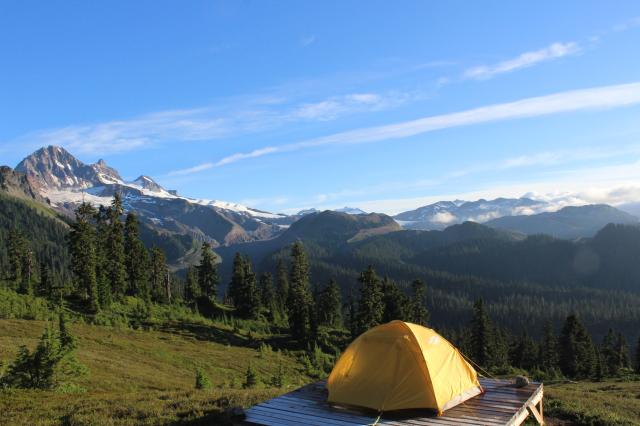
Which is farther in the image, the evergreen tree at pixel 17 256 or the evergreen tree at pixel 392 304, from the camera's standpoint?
the evergreen tree at pixel 17 256

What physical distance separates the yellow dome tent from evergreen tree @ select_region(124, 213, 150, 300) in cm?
7558

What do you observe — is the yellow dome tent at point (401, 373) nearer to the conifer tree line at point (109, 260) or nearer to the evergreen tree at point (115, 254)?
the conifer tree line at point (109, 260)

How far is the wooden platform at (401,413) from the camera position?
45.9 feet

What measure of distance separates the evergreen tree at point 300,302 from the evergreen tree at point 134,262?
1065 inches

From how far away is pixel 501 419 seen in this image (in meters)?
14.0

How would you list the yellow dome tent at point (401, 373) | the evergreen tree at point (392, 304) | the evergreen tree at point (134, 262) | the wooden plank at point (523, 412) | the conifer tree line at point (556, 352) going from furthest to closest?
the evergreen tree at point (134, 262) < the evergreen tree at point (392, 304) < the conifer tree line at point (556, 352) < the yellow dome tent at point (401, 373) < the wooden plank at point (523, 412)

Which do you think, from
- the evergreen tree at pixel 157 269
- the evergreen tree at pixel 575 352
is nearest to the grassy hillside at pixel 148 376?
the evergreen tree at pixel 157 269

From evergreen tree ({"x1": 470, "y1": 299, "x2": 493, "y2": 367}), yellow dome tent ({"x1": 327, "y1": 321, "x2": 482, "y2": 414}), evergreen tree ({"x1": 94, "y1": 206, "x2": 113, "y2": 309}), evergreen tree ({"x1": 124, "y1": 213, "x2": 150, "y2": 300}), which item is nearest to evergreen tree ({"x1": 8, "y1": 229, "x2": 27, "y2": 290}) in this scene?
evergreen tree ({"x1": 94, "y1": 206, "x2": 113, "y2": 309})

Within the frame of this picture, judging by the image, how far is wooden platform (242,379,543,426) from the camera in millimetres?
14000

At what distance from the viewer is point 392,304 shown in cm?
8106

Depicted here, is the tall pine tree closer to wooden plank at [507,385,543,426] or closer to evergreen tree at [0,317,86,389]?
evergreen tree at [0,317,86,389]

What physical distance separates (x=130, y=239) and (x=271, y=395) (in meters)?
72.1

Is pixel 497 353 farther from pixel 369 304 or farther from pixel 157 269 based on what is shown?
pixel 157 269

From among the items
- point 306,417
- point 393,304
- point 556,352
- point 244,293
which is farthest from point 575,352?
point 306,417
